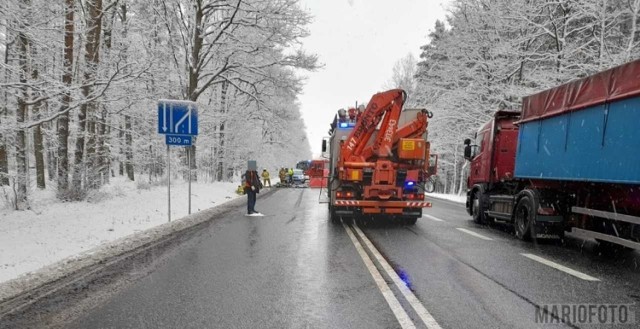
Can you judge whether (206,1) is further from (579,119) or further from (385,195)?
(579,119)

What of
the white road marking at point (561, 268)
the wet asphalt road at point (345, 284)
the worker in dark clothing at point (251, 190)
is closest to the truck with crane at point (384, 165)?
the wet asphalt road at point (345, 284)

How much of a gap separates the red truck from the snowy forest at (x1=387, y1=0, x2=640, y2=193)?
1072 centimetres

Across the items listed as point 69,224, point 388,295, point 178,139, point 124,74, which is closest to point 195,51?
point 178,139

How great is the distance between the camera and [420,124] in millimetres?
11609

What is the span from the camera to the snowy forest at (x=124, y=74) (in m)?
9.52

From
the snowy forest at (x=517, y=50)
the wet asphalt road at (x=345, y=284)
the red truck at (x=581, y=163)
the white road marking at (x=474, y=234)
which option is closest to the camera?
the wet asphalt road at (x=345, y=284)

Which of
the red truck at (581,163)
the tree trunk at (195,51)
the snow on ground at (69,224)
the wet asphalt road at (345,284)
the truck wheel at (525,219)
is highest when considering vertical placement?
the tree trunk at (195,51)

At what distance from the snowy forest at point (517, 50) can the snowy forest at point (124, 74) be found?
9837 millimetres

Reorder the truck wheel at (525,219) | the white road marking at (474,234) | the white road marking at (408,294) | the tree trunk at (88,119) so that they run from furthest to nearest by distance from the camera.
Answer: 1. the tree trunk at (88,119)
2. the white road marking at (474,234)
3. the truck wheel at (525,219)
4. the white road marking at (408,294)

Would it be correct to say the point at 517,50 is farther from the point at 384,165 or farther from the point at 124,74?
the point at 124,74

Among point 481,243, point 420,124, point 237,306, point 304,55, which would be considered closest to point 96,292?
point 237,306

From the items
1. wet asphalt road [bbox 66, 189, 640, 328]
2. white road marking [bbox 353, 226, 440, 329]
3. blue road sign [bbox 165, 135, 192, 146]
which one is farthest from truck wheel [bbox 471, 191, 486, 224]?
blue road sign [bbox 165, 135, 192, 146]

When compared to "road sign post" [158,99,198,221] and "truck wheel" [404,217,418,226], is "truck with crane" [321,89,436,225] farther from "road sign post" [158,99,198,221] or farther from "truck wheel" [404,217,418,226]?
"road sign post" [158,99,198,221]

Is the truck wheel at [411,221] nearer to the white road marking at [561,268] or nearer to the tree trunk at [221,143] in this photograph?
the white road marking at [561,268]
